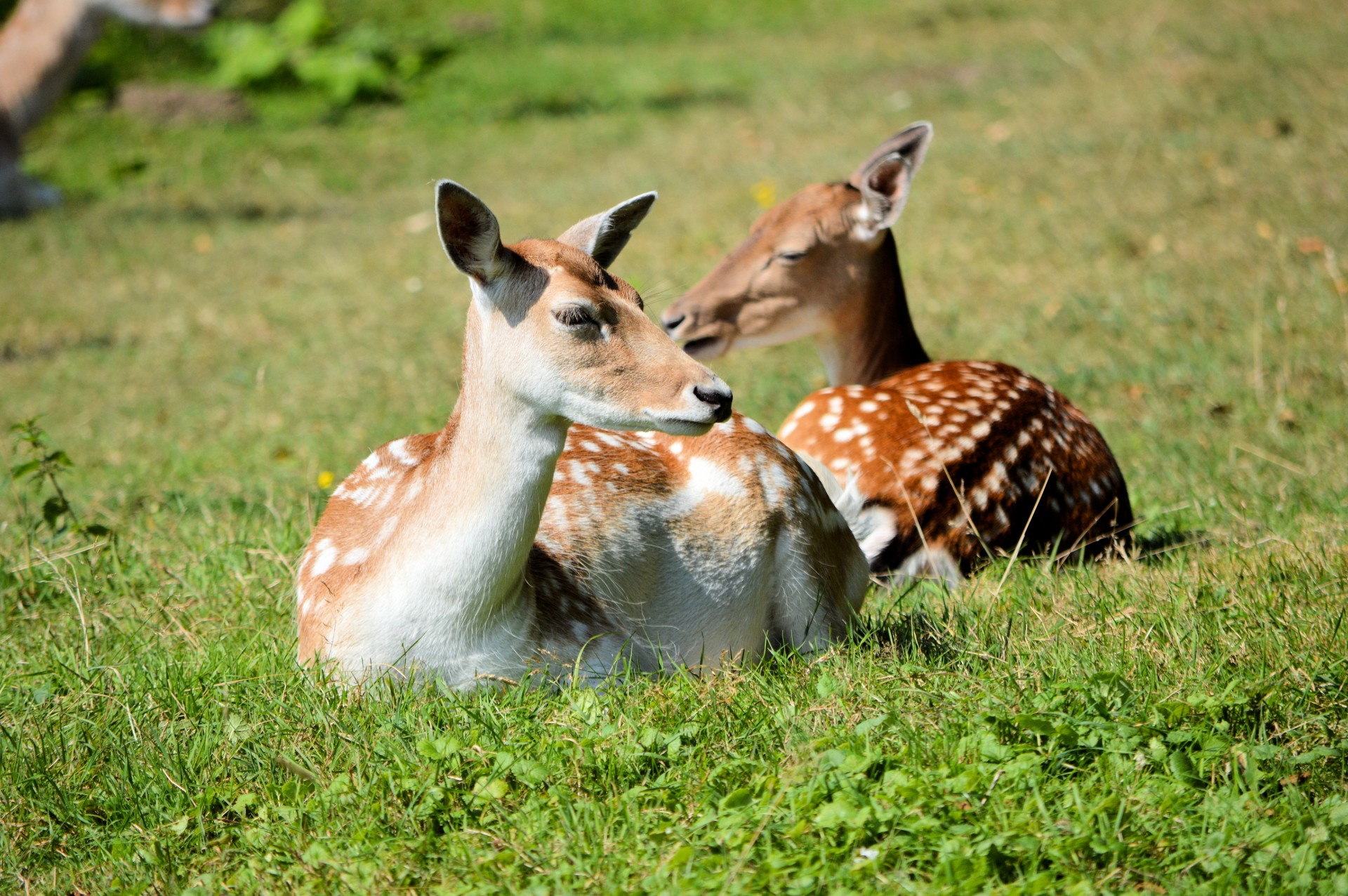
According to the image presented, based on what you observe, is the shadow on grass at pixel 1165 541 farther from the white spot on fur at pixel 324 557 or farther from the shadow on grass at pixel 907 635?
the white spot on fur at pixel 324 557

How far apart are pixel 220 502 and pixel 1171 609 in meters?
3.63

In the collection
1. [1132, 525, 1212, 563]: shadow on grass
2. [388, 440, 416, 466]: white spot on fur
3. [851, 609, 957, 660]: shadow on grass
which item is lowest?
[1132, 525, 1212, 563]: shadow on grass

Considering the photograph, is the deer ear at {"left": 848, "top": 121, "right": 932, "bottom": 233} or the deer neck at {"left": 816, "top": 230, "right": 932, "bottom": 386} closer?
the deer ear at {"left": 848, "top": 121, "right": 932, "bottom": 233}

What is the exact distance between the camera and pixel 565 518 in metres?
3.54

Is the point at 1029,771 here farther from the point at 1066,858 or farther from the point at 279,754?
the point at 279,754

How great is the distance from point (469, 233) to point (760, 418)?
11.0 feet

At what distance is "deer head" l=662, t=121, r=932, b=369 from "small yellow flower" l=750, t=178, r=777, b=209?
3.25 m

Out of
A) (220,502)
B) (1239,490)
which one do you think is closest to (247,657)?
(220,502)

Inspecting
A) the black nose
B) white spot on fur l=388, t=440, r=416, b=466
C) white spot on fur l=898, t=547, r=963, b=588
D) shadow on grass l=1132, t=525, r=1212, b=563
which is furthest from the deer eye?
shadow on grass l=1132, t=525, r=1212, b=563

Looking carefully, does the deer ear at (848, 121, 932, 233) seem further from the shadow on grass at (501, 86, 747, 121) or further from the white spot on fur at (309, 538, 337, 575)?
the shadow on grass at (501, 86, 747, 121)

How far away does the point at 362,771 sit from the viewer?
2914 millimetres

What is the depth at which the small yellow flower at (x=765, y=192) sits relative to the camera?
937cm

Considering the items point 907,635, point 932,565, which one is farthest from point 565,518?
point 932,565

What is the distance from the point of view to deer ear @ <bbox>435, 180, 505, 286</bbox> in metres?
2.89
